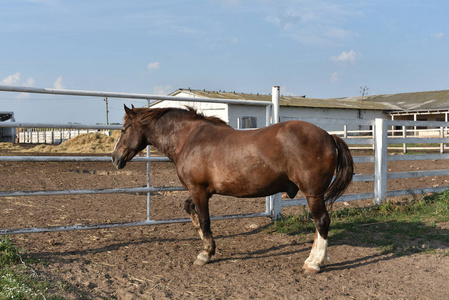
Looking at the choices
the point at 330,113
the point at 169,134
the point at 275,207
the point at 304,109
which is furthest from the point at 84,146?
the point at 169,134

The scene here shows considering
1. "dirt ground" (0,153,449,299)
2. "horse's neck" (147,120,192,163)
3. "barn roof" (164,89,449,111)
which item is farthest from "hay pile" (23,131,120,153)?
"horse's neck" (147,120,192,163)

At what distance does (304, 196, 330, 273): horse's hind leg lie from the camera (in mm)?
4074

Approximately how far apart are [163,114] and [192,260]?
1.77m

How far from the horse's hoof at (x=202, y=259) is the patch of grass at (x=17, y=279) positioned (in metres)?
1.51

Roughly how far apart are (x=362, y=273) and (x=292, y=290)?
98cm

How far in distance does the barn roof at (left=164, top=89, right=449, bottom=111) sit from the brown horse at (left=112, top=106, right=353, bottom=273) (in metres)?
19.7

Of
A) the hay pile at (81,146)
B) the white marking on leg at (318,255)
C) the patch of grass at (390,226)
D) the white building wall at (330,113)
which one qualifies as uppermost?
the white building wall at (330,113)

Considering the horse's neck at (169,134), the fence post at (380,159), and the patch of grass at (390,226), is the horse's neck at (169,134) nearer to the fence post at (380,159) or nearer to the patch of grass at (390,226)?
the patch of grass at (390,226)

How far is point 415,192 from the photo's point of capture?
7941 mm

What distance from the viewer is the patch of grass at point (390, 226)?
5.14m

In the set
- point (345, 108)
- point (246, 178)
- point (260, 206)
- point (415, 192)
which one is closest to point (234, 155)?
point (246, 178)

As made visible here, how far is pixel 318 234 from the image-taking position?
421 cm

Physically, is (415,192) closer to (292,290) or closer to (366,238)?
(366,238)

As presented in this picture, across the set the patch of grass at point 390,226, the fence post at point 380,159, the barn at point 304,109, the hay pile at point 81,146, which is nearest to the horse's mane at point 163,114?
the patch of grass at point 390,226
